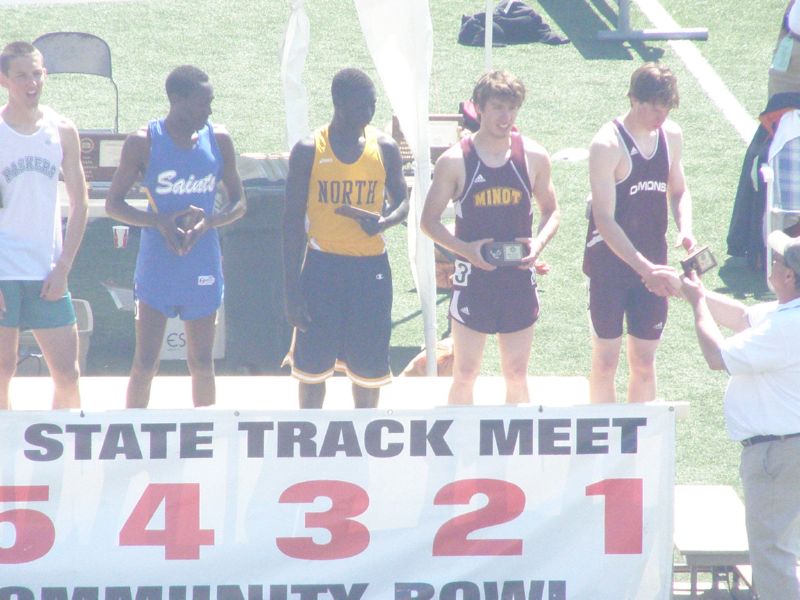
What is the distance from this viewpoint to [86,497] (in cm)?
490

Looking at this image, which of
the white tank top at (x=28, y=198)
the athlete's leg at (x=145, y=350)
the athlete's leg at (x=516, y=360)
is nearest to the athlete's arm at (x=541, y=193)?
the athlete's leg at (x=516, y=360)

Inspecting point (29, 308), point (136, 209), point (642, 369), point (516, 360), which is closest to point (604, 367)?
point (642, 369)

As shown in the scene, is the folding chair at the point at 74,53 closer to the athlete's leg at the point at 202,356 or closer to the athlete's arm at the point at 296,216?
the athlete's leg at the point at 202,356

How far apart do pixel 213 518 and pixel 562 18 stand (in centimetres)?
1040

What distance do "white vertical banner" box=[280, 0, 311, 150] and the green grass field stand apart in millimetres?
1307

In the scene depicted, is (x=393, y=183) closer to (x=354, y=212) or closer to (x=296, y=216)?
(x=354, y=212)

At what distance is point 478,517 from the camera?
4.98 metres

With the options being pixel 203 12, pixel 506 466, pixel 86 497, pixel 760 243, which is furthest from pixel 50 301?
pixel 203 12

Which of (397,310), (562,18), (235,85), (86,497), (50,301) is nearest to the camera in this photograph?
(86,497)

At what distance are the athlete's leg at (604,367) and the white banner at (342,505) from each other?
0.88 m

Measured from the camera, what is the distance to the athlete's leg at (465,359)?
18.9 ft

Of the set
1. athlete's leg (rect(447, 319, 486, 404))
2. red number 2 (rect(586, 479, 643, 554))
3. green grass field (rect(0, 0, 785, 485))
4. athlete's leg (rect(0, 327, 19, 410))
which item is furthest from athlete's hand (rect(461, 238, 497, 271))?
green grass field (rect(0, 0, 785, 485))

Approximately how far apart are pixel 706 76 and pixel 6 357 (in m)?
9.03

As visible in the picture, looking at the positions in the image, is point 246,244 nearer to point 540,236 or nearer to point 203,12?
point 540,236
